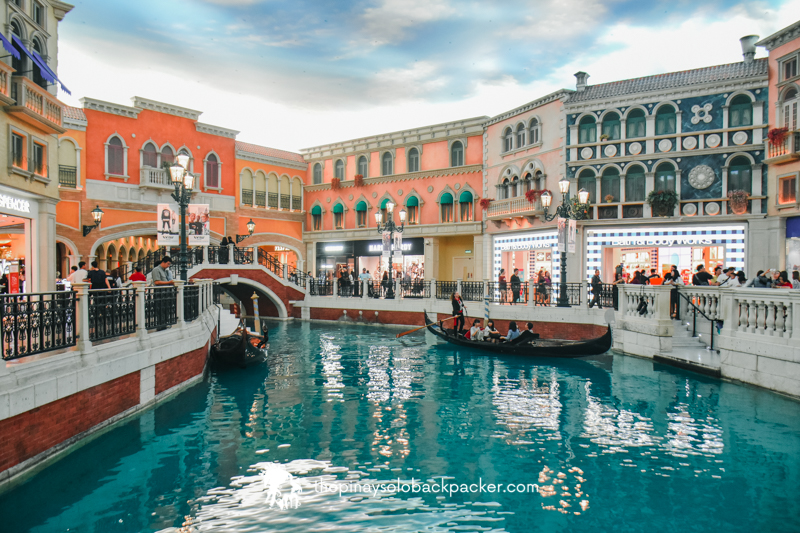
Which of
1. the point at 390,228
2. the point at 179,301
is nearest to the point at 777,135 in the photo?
the point at 390,228

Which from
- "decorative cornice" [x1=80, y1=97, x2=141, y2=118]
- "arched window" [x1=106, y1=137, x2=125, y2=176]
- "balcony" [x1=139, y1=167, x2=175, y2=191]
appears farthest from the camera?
"balcony" [x1=139, y1=167, x2=175, y2=191]

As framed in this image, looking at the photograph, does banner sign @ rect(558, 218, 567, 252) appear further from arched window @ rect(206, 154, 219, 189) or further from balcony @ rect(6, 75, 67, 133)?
arched window @ rect(206, 154, 219, 189)

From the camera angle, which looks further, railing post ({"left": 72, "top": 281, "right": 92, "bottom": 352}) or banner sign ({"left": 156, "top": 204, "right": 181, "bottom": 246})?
banner sign ({"left": 156, "top": 204, "right": 181, "bottom": 246})

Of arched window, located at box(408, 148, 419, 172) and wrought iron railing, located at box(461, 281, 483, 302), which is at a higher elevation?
arched window, located at box(408, 148, 419, 172)

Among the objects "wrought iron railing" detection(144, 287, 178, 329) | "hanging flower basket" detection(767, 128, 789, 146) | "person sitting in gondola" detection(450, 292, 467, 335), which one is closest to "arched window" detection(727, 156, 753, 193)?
"hanging flower basket" detection(767, 128, 789, 146)

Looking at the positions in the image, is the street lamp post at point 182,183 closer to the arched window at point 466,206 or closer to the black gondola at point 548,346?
the black gondola at point 548,346

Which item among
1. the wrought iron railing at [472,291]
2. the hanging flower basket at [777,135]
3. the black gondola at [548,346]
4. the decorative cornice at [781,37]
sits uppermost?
the decorative cornice at [781,37]

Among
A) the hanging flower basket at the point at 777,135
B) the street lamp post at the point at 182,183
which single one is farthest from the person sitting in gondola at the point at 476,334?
the hanging flower basket at the point at 777,135

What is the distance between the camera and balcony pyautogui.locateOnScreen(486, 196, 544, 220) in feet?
63.2

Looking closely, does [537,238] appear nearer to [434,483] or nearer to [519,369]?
[519,369]

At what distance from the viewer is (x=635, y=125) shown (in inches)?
701

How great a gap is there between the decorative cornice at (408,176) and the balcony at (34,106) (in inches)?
573

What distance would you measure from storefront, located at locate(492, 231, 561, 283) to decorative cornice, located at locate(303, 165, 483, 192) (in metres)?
3.29

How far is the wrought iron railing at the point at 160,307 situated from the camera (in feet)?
25.5
